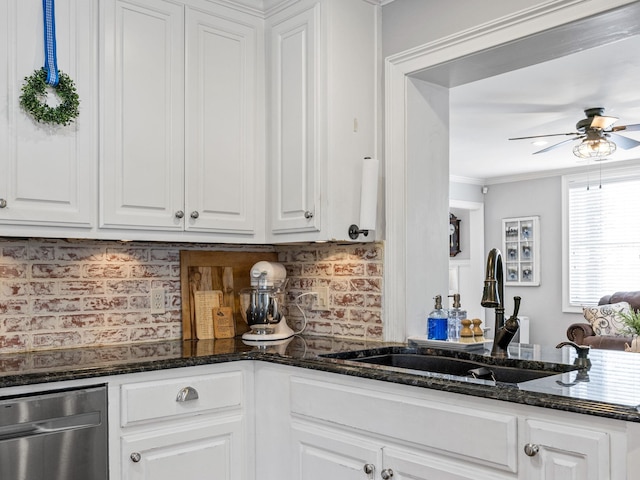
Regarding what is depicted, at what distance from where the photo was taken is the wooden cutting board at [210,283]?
121 inches

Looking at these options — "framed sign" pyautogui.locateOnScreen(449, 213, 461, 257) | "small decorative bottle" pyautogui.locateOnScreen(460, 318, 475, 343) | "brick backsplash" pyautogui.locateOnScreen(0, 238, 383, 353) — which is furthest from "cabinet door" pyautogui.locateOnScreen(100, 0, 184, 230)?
"framed sign" pyautogui.locateOnScreen(449, 213, 461, 257)

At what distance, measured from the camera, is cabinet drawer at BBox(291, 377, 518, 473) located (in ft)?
5.63

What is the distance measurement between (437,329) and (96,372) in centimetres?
138

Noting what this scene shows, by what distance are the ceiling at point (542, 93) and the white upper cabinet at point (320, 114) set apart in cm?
32

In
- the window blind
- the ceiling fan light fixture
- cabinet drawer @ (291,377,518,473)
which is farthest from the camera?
the window blind

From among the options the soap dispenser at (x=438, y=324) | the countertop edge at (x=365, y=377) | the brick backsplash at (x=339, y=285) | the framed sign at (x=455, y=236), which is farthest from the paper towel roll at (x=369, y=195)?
the framed sign at (x=455, y=236)

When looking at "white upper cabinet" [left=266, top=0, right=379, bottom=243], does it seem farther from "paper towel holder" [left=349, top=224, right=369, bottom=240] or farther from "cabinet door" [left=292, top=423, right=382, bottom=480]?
"cabinet door" [left=292, top=423, right=382, bottom=480]

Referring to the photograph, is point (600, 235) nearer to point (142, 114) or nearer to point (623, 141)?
point (623, 141)

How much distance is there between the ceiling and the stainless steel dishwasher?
1.93 metres

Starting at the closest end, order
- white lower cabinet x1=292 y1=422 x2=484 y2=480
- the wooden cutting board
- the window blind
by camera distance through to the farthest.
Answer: white lower cabinet x1=292 y1=422 x2=484 y2=480 < the wooden cutting board < the window blind

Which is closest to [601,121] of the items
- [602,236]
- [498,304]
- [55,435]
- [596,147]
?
[596,147]

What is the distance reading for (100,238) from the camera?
252 cm

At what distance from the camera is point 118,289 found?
287cm

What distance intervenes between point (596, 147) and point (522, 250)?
315cm
